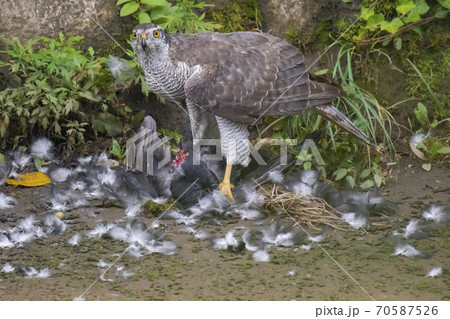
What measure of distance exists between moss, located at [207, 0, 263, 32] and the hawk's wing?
86 centimetres

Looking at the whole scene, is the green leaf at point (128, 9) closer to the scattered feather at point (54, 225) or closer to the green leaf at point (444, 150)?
the scattered feather at point (54, 225)

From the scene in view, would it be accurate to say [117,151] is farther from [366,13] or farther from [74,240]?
[366,13]

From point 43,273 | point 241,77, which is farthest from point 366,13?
point 43,273

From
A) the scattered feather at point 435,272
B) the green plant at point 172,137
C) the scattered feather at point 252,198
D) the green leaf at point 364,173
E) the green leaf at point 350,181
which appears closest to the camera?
the scattered feather at point 435,272

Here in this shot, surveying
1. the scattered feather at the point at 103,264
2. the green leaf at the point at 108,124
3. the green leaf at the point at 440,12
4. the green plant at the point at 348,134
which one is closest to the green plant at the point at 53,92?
the green leaf at the point at 108,124

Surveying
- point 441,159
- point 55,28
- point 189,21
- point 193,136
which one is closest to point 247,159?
point 193,136

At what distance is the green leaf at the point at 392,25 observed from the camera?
533 cm

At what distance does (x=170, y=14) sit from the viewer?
5375 mm

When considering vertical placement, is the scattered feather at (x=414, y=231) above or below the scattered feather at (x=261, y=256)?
below

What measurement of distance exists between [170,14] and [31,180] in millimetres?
1612

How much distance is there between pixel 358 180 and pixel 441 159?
753mm

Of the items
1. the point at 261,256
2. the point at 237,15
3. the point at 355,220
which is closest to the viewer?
the point at 261,256

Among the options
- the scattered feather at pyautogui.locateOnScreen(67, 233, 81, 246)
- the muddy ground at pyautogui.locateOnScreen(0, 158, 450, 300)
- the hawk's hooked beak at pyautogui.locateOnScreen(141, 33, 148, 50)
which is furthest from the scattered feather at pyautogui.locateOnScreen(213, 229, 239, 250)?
the hawk's hooked beak at pyautogui.locateOnScreen(141, 33, 148, 50)

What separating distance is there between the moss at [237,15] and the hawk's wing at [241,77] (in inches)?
33.7
